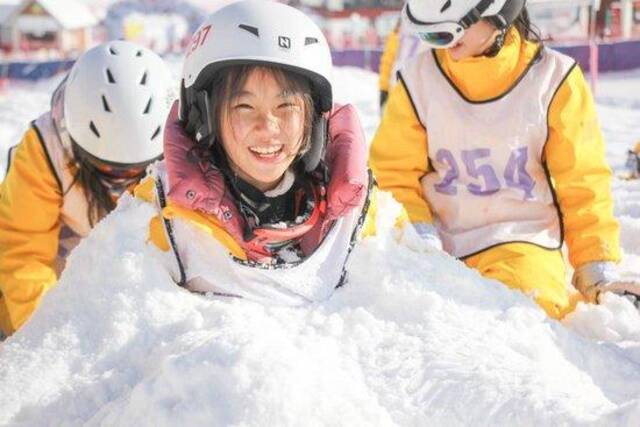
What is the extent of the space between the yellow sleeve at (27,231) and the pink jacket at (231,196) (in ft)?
3.35

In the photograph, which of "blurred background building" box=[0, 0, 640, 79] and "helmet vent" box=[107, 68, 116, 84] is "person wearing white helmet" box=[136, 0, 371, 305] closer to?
"helmet vent" box=[107, 68, 116, 84]

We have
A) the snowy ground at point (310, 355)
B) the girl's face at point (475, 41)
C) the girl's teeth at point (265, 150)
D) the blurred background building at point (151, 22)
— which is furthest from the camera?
the blurred background building at point (151, 22)

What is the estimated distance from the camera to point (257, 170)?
101 inches

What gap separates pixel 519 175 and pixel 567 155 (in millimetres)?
210

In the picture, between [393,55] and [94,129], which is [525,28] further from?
[393,55]

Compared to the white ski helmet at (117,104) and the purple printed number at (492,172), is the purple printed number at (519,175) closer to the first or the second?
the purple printed number at (492,172)

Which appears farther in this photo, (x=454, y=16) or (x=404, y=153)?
(x=404, y=153)

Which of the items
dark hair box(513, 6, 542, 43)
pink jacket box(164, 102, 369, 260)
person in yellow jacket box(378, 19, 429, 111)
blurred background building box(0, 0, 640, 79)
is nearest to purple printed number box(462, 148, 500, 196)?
dark hair box(513, 6, 542, 43)

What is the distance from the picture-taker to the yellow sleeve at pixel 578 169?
339 cm

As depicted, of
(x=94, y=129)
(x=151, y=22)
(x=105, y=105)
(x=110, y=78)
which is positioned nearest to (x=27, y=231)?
(x=94, y=129)

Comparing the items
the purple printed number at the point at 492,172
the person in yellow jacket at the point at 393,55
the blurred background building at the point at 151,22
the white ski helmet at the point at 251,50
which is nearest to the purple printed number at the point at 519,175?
the purple printed number at the point at 492,172

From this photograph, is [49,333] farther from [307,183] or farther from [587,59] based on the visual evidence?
[587,59]

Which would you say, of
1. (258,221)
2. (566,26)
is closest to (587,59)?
(566,26)

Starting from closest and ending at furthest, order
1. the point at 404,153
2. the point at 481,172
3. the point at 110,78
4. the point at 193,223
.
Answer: the point at 193,223, the point at 481,172, the point at 404,153, the point at 110,78
